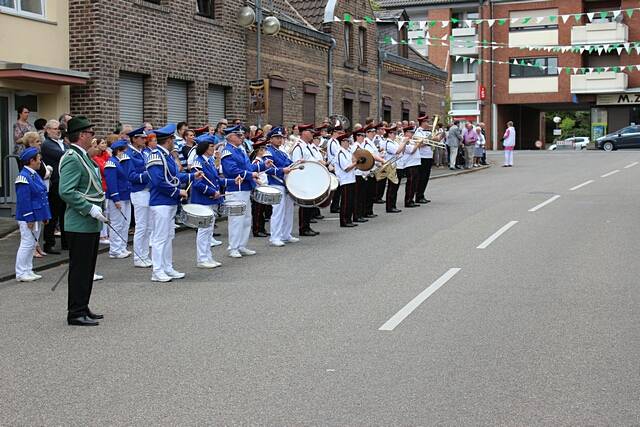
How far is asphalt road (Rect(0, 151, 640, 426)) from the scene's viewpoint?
5930 mm

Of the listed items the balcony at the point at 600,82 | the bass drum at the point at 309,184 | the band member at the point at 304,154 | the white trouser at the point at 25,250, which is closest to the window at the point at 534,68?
the balcony at the point at 600,82

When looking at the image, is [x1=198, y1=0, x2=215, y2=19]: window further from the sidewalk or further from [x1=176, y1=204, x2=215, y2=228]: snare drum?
[x1=176, y1=204, x2=215, y2=228]: snare drum

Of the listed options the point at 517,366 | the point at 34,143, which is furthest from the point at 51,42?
the point at 517,366

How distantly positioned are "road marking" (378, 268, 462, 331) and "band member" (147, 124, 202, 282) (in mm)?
3301

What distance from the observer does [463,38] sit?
212 feet

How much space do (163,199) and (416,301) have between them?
376 cm

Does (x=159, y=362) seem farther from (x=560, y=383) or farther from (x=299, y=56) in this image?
(x=299, y=56)

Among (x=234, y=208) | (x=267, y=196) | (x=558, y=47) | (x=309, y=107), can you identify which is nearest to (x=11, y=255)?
(x=234, y=208)

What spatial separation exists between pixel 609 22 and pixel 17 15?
162ft

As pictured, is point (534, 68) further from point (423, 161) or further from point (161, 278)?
point (161, 278)

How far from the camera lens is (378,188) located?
22609 mm

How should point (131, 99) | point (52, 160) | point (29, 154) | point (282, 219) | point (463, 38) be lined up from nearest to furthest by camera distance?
1. point (29, 154)
2. point (52, 160)
3. point (282, 219)
4. point (131, 99)
5. point (463, 38)

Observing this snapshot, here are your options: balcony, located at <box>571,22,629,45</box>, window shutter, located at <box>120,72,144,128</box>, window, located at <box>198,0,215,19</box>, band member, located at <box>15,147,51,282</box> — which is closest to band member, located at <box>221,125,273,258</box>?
band member, located at <box>15,147,51,282</box>

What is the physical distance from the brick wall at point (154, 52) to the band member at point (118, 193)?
17.5ft
